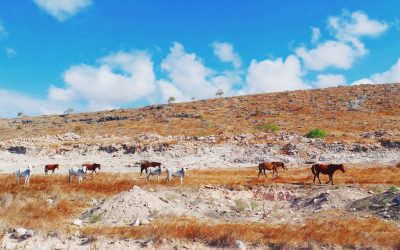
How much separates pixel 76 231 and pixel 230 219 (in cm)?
795

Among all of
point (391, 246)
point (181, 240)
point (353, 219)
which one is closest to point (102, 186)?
point (181, 240)

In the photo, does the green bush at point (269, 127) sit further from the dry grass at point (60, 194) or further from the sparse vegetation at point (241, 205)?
the sparse vegetation at point (241, 205)

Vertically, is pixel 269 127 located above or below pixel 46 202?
above

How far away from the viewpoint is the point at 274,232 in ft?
59.1

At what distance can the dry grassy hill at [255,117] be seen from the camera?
71438 millimetres

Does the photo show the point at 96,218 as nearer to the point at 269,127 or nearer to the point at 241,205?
the point at 241,205

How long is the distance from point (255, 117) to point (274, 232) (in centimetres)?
6882

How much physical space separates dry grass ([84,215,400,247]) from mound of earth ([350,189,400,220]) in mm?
1262

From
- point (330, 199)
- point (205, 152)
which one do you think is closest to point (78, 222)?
point (330, 199)

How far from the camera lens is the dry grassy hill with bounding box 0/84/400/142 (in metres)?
71.4

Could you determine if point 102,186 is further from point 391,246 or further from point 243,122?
point 243,122

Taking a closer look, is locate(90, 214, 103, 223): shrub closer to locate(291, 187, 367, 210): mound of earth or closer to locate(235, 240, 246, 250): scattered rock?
locate(235, 240, 246, 250): scattered rock

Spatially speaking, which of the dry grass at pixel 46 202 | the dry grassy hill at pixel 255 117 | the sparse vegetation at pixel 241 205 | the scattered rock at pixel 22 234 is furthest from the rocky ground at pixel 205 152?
the scattered rock at pixel 22 234

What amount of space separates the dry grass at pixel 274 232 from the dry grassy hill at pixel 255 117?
38.8 metres
